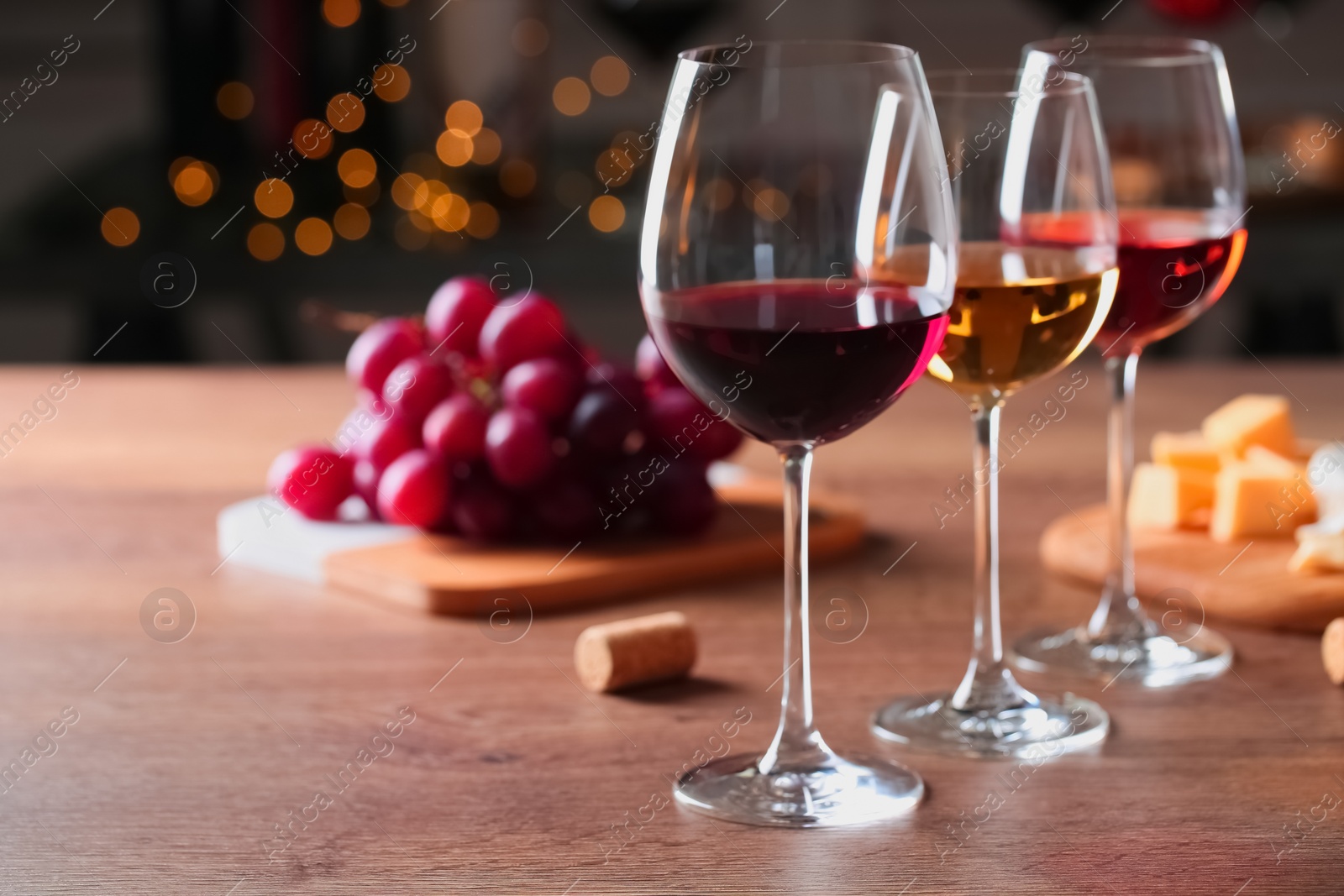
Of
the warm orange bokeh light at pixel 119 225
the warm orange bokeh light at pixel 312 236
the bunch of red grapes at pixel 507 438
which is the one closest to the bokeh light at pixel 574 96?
the warm orange bokeh light at pixel 312 236

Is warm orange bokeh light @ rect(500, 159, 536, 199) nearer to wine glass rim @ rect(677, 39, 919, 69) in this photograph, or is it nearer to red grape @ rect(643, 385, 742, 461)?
red grape @ rect(643, 385, 742, 461)

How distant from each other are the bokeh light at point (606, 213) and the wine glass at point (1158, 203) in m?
2.13

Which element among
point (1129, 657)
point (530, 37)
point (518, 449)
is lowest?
point (1129, 657)

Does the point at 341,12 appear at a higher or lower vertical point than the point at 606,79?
higher

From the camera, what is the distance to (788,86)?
643 millimetres

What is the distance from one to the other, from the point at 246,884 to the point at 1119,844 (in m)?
0.35

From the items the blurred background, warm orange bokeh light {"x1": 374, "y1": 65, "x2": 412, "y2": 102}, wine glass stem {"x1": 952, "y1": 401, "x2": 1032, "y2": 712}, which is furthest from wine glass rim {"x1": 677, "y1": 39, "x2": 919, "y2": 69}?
warm orange bokeh light {"x1": 374, "y1": 65, "x2": 412, "y2": 102}

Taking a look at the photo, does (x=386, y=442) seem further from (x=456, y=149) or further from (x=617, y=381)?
(x=456, y=149)

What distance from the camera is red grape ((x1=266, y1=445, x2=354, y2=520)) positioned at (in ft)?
3.82

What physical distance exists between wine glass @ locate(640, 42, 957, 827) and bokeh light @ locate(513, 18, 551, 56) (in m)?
2.48

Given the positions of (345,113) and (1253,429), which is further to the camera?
(345,113)

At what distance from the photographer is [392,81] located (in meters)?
3.22

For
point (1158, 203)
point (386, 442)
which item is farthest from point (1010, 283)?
point (386, 442)

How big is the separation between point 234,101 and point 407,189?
0.38m
